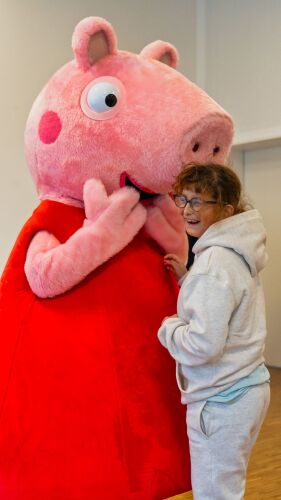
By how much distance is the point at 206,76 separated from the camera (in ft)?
15.4

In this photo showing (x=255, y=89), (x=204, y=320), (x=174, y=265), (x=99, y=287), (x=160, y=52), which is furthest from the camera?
(x=255, y=89)

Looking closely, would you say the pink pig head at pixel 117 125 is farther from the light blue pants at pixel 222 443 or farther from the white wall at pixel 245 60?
the white wall at pixel 245 60

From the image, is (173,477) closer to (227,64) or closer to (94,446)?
(94,446)

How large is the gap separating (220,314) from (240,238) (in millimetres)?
181

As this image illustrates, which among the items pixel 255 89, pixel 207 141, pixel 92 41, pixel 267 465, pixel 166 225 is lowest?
pixel 267 465

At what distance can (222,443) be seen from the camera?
1272 millimetres

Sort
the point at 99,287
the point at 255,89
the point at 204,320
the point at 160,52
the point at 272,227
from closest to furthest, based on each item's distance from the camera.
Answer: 1. the point at 204,320
2. the point at 99,287
3. the point at 160,52
4. the point at 255,89
5. the point at 272,227

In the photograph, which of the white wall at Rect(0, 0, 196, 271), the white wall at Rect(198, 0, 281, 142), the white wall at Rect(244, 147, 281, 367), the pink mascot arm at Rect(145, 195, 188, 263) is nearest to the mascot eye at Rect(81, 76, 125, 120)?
the pink mascot arm at Rect(145, 195, 188, 263)

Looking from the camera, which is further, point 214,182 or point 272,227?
point 272,227

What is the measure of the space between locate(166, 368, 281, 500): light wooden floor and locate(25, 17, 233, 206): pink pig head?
788mm

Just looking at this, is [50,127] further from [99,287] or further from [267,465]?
[267,465]

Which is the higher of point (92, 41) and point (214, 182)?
point (92, 41)

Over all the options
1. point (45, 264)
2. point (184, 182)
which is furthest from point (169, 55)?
point (45, 264)

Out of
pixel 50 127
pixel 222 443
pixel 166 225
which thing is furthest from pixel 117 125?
pixel 222 443
